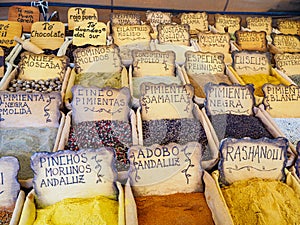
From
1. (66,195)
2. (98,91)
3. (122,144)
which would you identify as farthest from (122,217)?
(98,91)

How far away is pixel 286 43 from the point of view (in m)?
2.67

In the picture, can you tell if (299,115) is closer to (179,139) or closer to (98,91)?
(179,139)

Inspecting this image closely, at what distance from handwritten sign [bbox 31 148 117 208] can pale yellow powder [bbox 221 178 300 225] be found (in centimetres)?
47

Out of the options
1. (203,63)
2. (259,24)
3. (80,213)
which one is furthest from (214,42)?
(80,213)

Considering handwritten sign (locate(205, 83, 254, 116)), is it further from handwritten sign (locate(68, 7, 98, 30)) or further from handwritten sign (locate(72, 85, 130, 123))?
handwritten sign (locate(68, 7, 98, 30))

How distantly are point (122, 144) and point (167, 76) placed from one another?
0.72 metres

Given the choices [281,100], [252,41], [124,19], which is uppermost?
[124,19]

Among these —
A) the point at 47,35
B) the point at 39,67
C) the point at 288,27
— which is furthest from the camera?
the point at 288,27

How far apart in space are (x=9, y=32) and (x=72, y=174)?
5.11 feet

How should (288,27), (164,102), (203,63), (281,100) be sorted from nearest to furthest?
(164,102)
(281,100)
(203,63)
(288,27)

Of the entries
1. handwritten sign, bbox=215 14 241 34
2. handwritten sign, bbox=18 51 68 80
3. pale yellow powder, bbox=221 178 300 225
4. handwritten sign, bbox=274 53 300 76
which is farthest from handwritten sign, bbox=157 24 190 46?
pale yellow powder, bbox=221 178 300 225

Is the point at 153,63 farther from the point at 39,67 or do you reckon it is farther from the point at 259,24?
the point at 259,24

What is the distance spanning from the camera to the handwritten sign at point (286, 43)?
2654 mm

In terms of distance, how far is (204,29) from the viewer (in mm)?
2871
